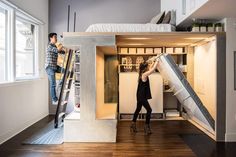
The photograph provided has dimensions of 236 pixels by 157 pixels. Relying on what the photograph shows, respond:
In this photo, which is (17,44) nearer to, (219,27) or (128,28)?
(128,28)

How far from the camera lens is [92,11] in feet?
25.9

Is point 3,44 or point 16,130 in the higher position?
point 3,44

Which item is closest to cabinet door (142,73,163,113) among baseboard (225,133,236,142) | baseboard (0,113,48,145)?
baseboard (225,133,236,142)

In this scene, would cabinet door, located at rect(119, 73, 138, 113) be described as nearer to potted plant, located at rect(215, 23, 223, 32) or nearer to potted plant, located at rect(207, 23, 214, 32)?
potted plant, located at rect(207, 23, 214, 32)

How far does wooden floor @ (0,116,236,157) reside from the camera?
4324 millimetres

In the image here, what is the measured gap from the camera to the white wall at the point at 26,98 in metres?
5.00

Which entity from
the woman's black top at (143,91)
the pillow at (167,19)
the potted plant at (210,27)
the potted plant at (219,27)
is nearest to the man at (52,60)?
the woman's black top at (143,91)

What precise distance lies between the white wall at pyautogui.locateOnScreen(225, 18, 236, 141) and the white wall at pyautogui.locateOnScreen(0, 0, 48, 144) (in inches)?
168

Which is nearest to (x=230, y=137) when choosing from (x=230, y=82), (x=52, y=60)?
(x=230, y=82)

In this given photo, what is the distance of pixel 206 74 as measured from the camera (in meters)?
5.85

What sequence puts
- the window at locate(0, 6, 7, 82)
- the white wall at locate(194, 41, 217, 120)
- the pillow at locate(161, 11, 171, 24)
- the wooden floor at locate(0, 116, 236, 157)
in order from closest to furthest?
the wooden floor at locate(0, 116, 236, 157)
the window at locate(0, 6, 7, 82)
the white wall at locate(194, 41, 217, 120)
the pillow at locate(161, 11, 171, 24)

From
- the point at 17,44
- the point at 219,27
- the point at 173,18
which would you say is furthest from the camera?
the point at 173,18

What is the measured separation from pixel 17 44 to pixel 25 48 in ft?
1.86

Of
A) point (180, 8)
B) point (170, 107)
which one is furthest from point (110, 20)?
point (170, 107)
